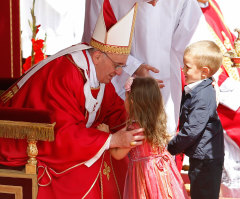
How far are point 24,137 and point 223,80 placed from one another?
223 cm

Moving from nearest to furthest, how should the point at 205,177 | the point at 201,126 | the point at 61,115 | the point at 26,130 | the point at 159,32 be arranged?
1. the point at 26,130
2. the point at 61,115
3. the point at 201,126
4. the point at 205,177
5. the point at 159,32

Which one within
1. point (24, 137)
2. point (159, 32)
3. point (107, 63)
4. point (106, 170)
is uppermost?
point (159, 32)

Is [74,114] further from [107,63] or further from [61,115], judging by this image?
[107,63]

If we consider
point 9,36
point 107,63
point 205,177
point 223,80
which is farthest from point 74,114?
point 223,80

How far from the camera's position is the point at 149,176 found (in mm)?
2684

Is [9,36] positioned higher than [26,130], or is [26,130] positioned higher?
[9,36]

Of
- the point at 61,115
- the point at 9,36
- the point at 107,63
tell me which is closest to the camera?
the point at 61,115

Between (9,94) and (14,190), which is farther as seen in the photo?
(9,94)

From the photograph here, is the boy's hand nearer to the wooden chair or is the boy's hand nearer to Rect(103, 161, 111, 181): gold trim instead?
Rect(103, 161, 111, 181): gold trim

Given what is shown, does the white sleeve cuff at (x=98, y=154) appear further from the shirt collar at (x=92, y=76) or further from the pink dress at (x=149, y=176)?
the shirt collar at (x=92, y=76)

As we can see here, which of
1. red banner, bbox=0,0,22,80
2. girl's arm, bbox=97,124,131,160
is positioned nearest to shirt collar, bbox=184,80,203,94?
girl's arm, bbox=97,124,131,160

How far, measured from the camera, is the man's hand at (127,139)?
2506mm

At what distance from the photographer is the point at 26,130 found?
2438 millimetres

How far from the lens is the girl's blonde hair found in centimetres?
262
